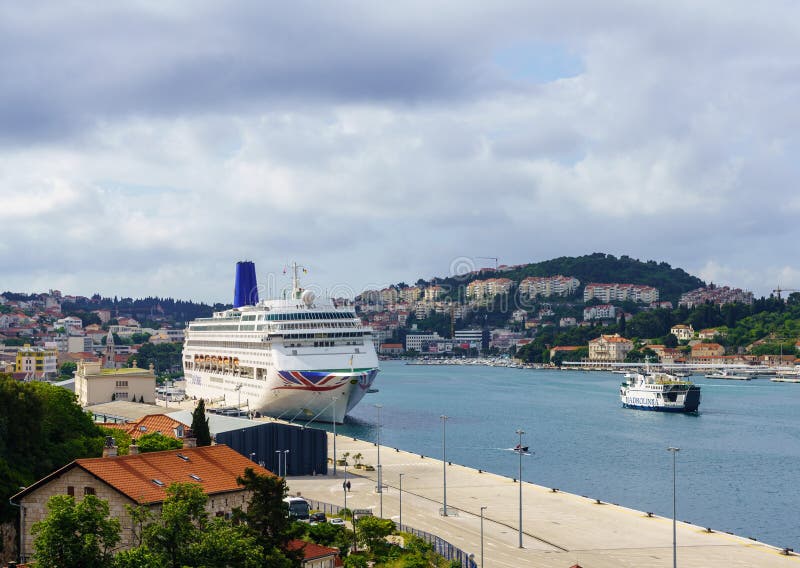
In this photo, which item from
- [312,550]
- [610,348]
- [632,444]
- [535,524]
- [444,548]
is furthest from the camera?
[610,348]

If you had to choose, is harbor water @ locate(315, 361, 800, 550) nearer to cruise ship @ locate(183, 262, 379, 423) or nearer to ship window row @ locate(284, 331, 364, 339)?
cruise ship @ locate(183, 262, 379, 423)

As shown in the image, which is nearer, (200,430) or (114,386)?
(200,430)

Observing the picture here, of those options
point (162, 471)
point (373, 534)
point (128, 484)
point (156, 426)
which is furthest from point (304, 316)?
point (128, 484)

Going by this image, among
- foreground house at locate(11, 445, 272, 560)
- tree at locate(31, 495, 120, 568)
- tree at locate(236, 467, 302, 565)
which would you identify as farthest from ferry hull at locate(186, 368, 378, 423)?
tree at locate(31, 495, 120, 568)

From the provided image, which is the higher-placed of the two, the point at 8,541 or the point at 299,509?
the point at 8,541

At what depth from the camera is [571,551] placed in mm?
27281

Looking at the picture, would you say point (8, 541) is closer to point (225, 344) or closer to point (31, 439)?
point (31, 439)

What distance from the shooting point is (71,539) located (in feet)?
52.6

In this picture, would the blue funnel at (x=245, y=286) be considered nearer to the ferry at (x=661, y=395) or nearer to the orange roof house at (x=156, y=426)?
the ferry at (x=661, y=395)

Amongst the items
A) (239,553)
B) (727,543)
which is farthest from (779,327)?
(239,553)

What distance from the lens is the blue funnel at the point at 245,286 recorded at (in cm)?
8101

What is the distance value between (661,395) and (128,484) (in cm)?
6112

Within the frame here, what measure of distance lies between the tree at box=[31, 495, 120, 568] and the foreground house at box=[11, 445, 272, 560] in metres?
3.48

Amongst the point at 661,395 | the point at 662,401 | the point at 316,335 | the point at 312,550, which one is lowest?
the point at 662,401
